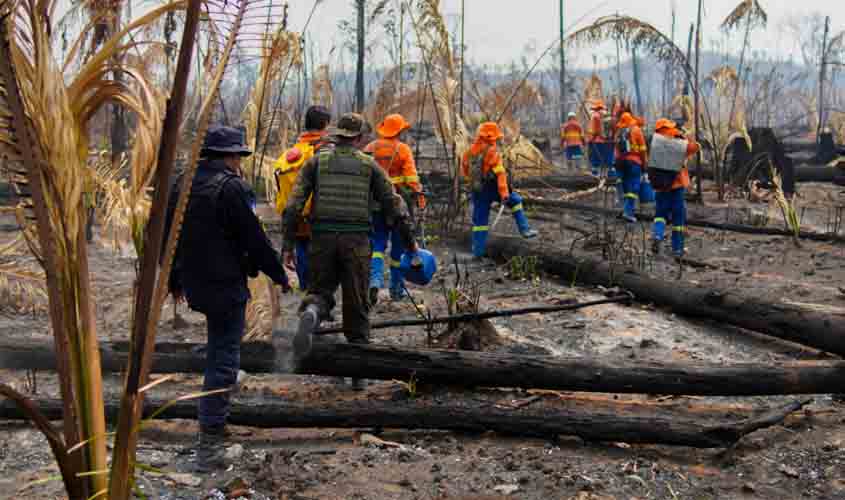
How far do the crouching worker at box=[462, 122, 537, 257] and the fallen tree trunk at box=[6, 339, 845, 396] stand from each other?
4626 mm

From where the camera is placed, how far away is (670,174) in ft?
31.4

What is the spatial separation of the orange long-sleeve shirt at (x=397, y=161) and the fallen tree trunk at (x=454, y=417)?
117 inches

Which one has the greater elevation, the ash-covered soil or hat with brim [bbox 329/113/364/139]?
hat with brim [bbox 329/113/364/139]

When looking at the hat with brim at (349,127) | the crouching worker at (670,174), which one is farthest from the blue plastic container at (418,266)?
the crouching worker at (670,174)

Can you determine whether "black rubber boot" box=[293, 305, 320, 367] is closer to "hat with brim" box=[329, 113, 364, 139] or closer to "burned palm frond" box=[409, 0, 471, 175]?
"hat with brim" box=[329, 113, 364, 139]

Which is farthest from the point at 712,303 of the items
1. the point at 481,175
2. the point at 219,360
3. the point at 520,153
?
the point at 520,153

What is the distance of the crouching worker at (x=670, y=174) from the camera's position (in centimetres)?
946

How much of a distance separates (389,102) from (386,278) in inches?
119

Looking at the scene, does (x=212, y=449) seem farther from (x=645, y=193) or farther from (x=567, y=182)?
(x=567, y=182)

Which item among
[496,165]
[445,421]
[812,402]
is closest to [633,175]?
[496,165]

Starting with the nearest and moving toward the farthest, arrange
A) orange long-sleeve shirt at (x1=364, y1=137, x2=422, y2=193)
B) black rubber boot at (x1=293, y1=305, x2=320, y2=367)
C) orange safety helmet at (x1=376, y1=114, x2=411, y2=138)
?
1. black rubber boot at (x1=293, y1=305, x2=320, y2=367)
2. orange safety helmet at (x1=376, y1=114, x2=411, y2=138)
3. orange long-sleeve shirt at (x1=364, y1=137, x2=422, y2=193)

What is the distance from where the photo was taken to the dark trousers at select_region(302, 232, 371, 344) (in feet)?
16.8

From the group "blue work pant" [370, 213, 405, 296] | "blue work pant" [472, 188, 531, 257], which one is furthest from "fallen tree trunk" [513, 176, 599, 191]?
"blue work pant" [370, 213, 405, 296]

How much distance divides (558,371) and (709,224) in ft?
25.0
